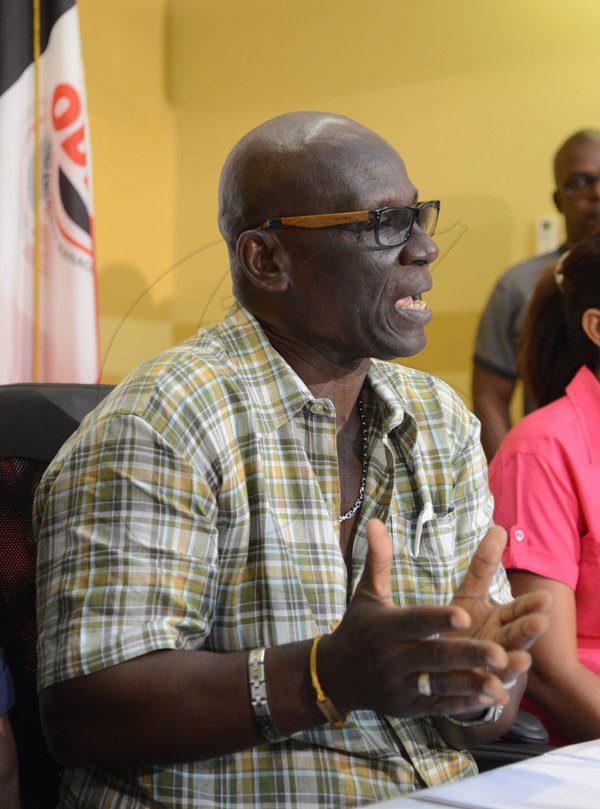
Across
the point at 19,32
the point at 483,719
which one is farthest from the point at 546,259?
the point at 483,719

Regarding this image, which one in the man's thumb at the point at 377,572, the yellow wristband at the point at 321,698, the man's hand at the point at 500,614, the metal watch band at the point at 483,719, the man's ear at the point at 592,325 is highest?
the man's ear at the point at 592,325

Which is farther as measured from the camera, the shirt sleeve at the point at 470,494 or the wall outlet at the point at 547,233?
the wall outlet at the point at 547,233

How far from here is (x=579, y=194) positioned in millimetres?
2814

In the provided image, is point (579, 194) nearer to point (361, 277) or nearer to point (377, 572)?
point (361, 277)

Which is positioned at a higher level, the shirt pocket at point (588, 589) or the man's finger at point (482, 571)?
the man's finger at point (482, 571)

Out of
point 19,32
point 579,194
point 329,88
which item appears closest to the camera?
point 19,32

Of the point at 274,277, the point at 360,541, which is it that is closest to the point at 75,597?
the point at 360,541

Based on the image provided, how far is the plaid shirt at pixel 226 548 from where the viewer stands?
100 cm

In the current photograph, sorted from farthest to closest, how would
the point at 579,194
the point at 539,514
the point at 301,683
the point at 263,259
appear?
the point at 579,194, the point at 539,514, the point at 263,259, the point at 301,683

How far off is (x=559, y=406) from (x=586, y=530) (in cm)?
20

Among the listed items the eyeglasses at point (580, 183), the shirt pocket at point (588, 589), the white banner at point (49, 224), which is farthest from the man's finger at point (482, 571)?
the eyeglasses at point (580, 183)

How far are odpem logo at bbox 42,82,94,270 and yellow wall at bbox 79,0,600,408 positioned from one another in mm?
572

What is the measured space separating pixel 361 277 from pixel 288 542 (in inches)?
11.4

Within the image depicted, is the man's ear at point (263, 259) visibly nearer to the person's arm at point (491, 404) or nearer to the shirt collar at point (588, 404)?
the person's arm at point (491, 404)
